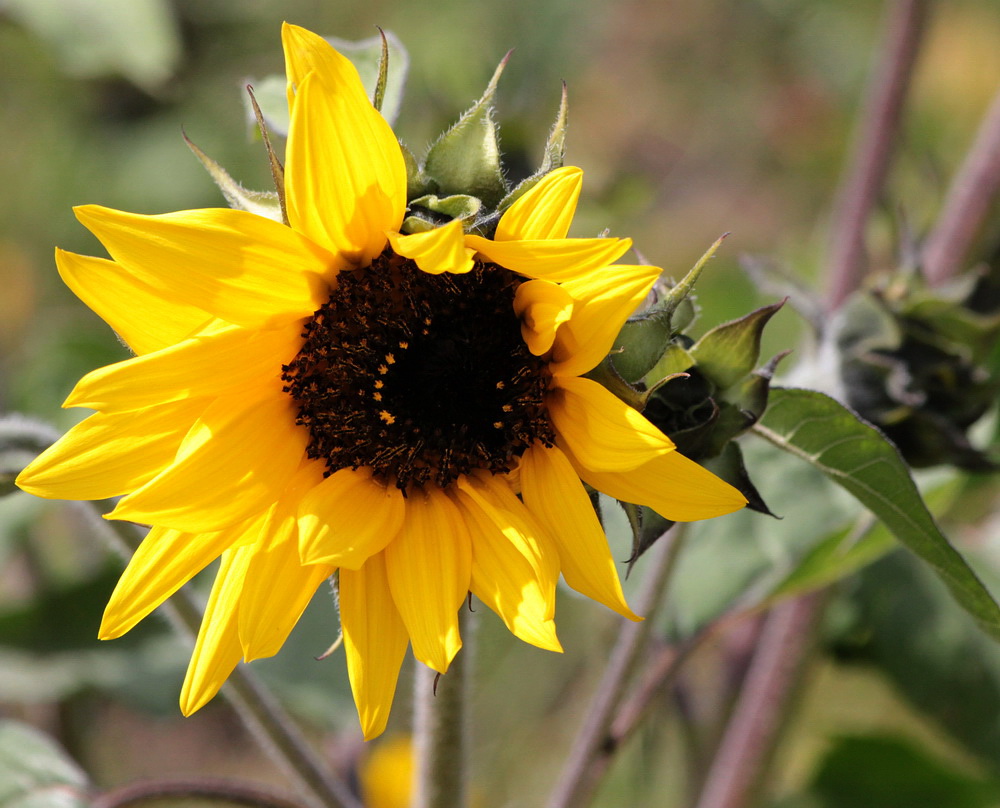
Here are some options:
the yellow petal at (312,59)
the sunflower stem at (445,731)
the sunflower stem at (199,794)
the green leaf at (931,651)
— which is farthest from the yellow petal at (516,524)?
the green leaf at (931,651)

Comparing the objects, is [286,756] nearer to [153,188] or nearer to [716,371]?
[716,371]

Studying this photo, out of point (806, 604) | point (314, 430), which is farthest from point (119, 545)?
A: point (806, 604)

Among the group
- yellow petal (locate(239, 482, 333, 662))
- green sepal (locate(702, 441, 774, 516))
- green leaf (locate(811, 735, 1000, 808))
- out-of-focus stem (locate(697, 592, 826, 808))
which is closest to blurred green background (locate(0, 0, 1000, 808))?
green leaf (locate(811, 735, 1000, 808))

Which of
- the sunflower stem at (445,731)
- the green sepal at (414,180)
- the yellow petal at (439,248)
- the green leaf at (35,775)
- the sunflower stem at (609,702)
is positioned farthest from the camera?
the green leaf at (35,775)

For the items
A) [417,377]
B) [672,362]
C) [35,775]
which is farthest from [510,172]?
[35,775]

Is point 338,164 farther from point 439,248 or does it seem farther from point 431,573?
point 431,573

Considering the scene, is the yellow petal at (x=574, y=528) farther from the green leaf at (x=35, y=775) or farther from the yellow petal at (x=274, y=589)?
the green leaf at (x=35, y=775)
